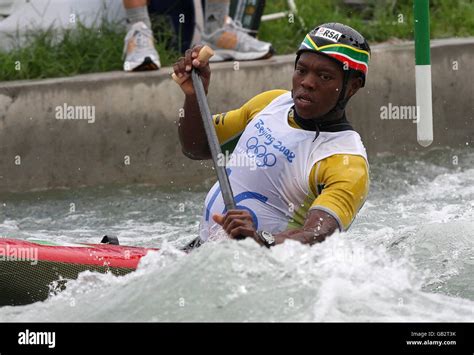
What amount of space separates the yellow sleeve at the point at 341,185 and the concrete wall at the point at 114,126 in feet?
11.5

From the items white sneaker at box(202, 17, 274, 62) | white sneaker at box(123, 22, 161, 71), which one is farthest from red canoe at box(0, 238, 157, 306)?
white sneaker at box(202, 17, 274, 62)

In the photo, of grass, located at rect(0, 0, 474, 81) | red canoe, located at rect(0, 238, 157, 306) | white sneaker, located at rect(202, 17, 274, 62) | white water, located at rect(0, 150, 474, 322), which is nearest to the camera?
white water, located at rect(0, 150, 474, 322)

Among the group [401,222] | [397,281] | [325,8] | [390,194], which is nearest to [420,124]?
[401,222]

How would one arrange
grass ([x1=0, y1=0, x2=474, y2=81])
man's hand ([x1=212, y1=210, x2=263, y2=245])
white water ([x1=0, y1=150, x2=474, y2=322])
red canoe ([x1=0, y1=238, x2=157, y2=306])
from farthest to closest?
grass ([x1=0, y1=0, x2=474, y2=81]), red canoe ([x1=0, y1=238, x2=157, y2=306]), man's hand ([x1=212, y1=210, x2=263, y2=245]), white water ([x1=0, y1=150, x2=474, y2=322])

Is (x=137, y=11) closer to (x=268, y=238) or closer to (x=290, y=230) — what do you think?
(x=290, y=230)

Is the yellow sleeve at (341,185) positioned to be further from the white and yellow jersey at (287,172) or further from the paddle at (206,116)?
the paddle at (206,116)

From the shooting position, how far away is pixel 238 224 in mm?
5414

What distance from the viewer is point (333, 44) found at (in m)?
5.84

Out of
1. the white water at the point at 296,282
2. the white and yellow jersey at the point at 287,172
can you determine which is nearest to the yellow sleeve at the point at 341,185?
the white and yellow jersey at the point at 287,172

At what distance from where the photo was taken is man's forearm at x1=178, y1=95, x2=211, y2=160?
6160 mm

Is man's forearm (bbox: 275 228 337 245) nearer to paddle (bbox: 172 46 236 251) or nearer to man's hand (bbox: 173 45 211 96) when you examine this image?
paddle (bbox: 172 46 236 251)

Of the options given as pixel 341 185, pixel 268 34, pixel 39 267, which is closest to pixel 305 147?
pixel 341 185

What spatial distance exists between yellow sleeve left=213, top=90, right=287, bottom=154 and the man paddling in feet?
0.58

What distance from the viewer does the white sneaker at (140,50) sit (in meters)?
9.07
